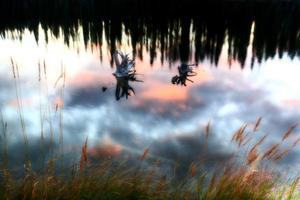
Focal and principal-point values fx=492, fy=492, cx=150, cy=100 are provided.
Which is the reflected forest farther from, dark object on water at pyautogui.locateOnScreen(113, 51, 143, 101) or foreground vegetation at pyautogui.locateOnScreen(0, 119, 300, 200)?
foreground vegetation at pyautogui.locateOnScreen(0, 119, 300, 200)

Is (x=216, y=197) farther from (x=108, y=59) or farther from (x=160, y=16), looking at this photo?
(x=160, y=16)

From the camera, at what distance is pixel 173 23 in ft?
144

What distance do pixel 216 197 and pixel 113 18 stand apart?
3871cm

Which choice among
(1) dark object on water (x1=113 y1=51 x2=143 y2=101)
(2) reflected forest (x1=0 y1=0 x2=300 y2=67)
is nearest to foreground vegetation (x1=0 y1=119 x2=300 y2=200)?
(1) dark object on water (x1=113 y1=51 x2=143 y2=101)

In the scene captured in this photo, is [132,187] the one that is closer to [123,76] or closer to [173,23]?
[123,76]

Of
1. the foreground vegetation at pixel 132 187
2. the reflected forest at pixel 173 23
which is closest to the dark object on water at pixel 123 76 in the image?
the foreground vegetation at pixel 132 187

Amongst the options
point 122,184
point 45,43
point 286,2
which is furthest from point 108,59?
point 286,2

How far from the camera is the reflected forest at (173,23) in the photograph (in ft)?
118

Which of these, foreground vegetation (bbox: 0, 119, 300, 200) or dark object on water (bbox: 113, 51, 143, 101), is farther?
dark object on water (bbox: 113, 51, 143, 101)

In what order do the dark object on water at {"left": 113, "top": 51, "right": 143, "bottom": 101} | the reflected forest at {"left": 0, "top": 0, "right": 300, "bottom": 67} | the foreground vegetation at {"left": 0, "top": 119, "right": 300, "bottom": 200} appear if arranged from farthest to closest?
1. the reflected forest at {"left": 0, "top": 0, "right": 300, "bottom": 67}
2. the dark object on water at {"left": 113, "top": 51, "right": 143, "bottom": 101}
3. the foreground vegetation at {"left": 0, "top": 119, "right": 300, "bottom": 200}

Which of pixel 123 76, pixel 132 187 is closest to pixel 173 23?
pixel 123 76

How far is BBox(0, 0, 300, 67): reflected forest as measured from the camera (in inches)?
1415

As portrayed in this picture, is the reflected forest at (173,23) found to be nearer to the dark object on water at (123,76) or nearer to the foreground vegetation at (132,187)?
the dark object on water at (123,76)

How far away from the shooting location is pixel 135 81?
64.6 feet
